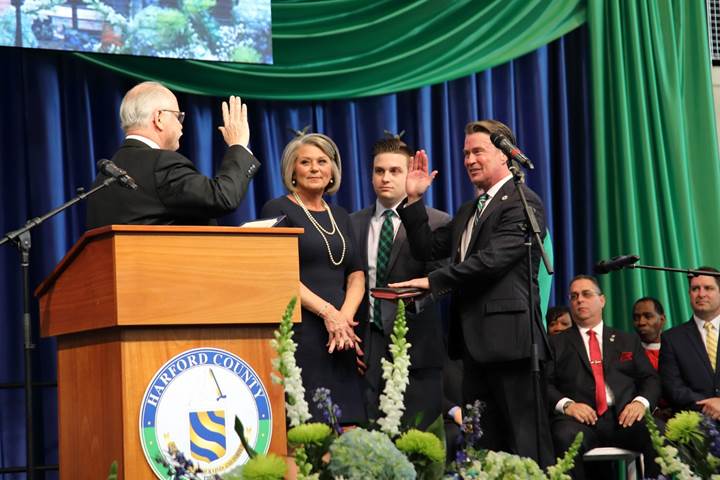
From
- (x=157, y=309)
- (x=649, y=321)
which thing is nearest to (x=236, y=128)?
(x=157, y=309)

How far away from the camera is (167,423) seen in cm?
259

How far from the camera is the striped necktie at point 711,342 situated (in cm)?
559

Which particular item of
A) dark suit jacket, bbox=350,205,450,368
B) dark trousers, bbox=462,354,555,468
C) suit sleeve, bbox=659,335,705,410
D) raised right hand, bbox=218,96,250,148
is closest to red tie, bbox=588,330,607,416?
suit sleeve, bbox=659,335,705,410

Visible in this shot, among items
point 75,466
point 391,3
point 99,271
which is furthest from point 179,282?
point 391,3

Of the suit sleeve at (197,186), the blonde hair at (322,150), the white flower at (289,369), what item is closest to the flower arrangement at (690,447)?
the white flower at (289,369)

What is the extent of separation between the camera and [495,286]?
13.6 ft

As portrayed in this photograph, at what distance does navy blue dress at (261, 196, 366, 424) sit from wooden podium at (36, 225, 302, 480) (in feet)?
4.04

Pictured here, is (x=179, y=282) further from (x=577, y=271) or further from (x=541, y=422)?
(x=577, y=271)

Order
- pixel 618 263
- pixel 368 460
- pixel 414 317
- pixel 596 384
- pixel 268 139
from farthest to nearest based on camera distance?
pixel 268 139 → pixel 596 384 → pixel 414 317 → pixel 618 263 → pixel 368 460

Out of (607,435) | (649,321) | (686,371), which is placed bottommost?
(607,435)

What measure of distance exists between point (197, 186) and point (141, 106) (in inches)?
18.3

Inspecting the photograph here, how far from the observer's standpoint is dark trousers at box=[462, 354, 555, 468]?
4.02 m

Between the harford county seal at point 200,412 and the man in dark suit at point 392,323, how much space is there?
6.06 ft

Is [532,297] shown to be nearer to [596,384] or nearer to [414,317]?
[414,317]
